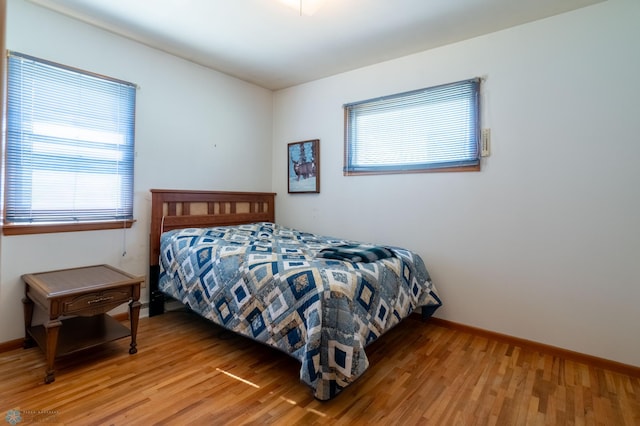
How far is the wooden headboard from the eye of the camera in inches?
127

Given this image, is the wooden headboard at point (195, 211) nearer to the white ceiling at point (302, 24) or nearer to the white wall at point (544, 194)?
the white ceiling at point (302, 24)

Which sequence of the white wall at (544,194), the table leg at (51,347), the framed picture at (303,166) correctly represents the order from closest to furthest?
the table leg at (51,347)
the white wall at (544,194)
the framed picture at (303,166)

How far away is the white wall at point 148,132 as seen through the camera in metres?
2.58

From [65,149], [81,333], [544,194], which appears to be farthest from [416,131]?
[81,333]

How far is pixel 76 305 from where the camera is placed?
88.5 inches

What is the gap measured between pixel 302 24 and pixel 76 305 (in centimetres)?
258

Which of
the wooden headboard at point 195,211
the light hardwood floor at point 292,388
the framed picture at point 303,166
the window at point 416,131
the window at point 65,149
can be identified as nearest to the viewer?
the light hardwood floor at point 292,388

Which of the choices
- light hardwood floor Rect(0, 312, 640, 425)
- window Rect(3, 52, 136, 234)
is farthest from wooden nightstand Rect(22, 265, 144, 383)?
window Rect(3, 52, 136, 234)

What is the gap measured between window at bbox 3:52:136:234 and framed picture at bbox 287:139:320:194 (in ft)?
5.65

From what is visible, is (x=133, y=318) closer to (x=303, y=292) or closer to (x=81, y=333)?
(x=81, y=333)

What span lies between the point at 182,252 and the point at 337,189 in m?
1.69

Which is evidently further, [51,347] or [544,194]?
[544,194]

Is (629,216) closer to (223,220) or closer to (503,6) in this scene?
(503,6)

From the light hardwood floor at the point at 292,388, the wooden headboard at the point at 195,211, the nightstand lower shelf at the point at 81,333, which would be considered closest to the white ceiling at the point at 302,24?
the wooden headboard at the point at 195,211
